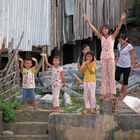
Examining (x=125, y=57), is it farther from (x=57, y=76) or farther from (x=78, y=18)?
(x=78, y=18)

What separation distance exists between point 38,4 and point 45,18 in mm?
441

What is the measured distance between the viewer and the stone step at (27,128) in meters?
12.1

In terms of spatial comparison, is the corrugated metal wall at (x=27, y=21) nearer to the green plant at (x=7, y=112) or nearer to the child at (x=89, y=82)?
the green plant at (x=7, y=112)

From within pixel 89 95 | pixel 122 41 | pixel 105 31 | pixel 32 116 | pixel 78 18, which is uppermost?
pixel 78 18

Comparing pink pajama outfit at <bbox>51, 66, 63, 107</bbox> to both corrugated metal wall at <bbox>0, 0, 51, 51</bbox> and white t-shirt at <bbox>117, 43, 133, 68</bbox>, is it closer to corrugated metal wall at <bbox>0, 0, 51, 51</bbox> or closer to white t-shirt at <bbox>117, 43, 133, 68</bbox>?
white t-shirt at <bbox>117, 43, 133, 68</bbox>

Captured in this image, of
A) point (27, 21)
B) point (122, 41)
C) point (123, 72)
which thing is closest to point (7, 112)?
point (123, 72)

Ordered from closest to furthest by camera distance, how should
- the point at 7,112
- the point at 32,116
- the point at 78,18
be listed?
1. the point at 7,112
2. the point at 32,116
3. the point at 78,18

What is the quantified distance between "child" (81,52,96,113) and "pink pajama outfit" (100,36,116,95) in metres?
0.27

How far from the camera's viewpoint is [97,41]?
26391 mm

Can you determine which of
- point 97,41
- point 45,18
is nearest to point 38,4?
point 45,18

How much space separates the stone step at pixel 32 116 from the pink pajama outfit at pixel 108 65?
1372mm

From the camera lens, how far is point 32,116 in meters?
12.5

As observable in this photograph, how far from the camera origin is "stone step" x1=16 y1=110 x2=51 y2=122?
40.9ft

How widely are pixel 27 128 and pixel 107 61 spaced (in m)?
2.14
